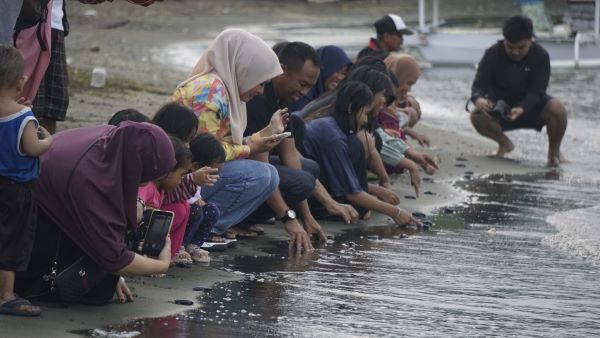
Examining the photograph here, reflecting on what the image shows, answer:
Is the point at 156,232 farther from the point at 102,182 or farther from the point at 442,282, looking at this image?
the point at 442,282

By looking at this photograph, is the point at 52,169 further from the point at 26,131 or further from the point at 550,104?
the point at 550,104

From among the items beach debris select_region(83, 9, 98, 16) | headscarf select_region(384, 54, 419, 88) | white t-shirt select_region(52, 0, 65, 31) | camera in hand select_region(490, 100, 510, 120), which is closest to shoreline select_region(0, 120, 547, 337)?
headscarf select_region(384, 54, 419, 88)

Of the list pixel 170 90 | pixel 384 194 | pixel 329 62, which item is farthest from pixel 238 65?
pixel 170 90

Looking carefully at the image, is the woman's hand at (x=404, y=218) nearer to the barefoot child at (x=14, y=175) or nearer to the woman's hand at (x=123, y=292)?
the woman's hand at (x=123, y=292)

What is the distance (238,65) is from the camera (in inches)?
257

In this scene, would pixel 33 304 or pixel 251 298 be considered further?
pixel 251 298

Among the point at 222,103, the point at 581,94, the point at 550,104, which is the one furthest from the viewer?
the point at 581,94

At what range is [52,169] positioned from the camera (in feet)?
16.0

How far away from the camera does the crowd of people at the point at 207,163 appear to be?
475cm

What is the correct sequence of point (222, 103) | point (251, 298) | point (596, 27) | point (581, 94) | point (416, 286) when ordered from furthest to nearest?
point (596, 27), point (581, 94), point (222, 103), point (416, 286), point (251, 298)

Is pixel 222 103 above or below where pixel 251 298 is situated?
above

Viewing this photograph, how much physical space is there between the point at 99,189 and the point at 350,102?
2.91m

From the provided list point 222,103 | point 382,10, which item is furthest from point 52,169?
point 382,10

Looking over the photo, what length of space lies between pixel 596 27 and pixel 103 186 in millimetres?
15860
